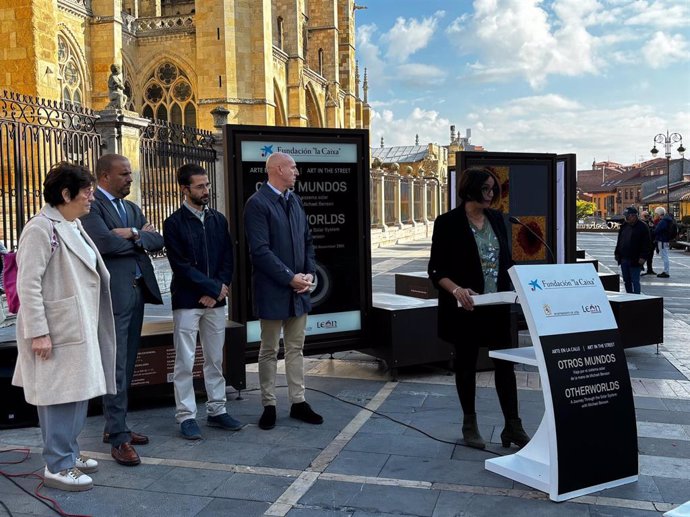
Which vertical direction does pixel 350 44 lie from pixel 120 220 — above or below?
above

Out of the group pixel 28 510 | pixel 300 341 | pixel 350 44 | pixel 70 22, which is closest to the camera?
pixel 28 510

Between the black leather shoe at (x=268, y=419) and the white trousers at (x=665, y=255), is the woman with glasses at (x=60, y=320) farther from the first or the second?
the white trousers at (x=665, y=255)

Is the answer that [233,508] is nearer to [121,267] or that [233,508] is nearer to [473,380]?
[121,267]

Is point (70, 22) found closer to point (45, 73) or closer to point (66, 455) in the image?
point (45, 73)

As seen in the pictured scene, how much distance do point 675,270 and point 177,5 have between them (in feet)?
89.0

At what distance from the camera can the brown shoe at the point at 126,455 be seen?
430 cm

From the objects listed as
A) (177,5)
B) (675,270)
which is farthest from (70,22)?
(675,270)

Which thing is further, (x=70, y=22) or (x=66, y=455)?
(x=70, y=22)

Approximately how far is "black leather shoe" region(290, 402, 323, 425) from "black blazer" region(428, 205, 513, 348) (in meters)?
1.24

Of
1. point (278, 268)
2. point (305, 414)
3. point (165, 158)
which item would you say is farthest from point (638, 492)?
point (165, 158)

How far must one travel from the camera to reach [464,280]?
14.8 ft

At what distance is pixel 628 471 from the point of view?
3941mm

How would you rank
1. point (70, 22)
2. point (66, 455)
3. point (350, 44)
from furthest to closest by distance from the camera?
point (350, 44) < point (70, 22) < point (66, 455)

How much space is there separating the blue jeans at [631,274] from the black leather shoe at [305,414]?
8.13 meters
